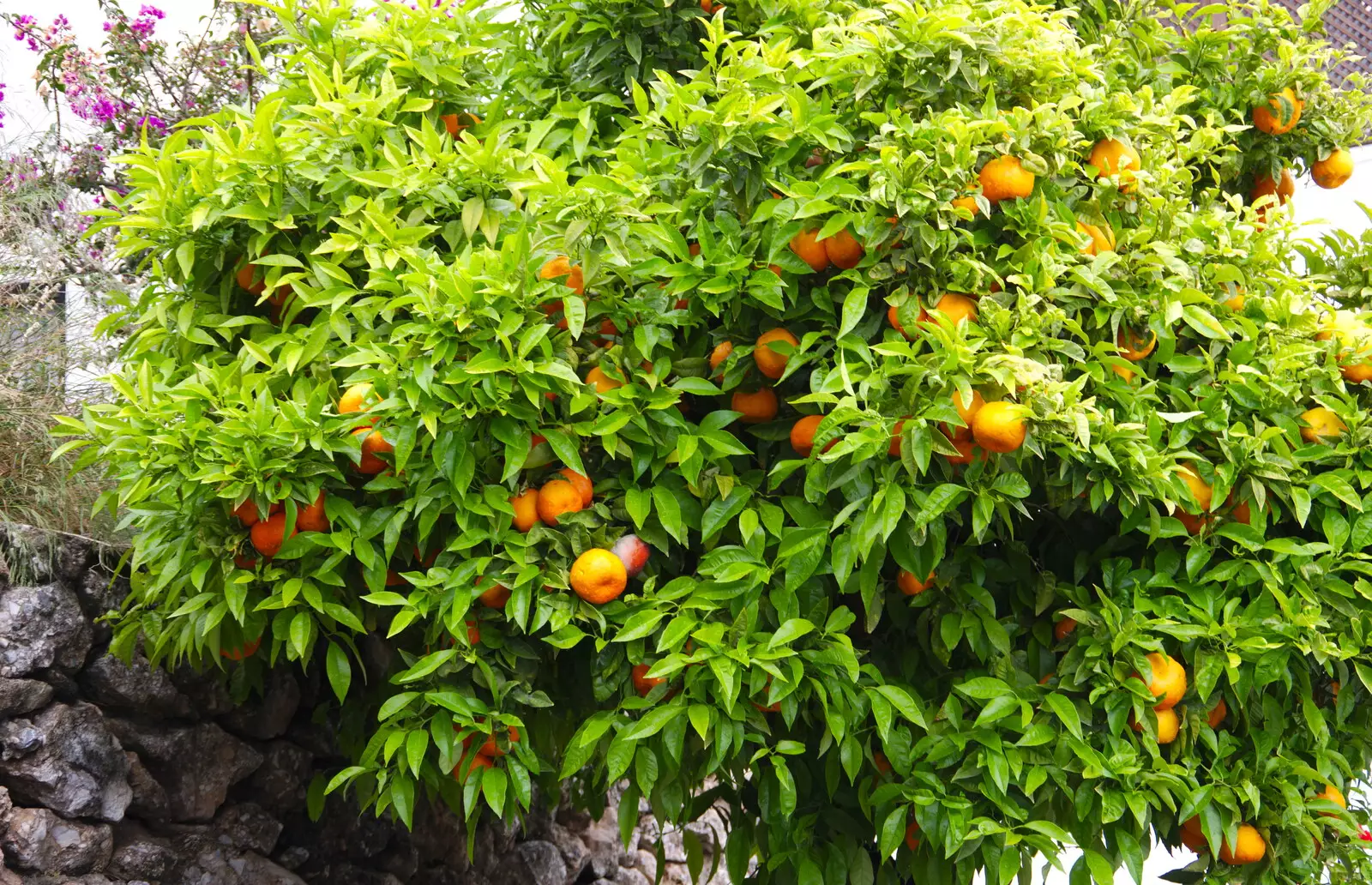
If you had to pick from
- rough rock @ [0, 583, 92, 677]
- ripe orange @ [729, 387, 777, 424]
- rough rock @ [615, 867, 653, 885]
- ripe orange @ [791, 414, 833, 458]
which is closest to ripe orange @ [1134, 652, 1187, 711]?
ripe orange @ [791, 414, 833, 458]

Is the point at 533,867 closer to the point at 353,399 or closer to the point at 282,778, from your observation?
the point at 282,778

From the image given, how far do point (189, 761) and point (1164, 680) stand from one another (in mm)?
2093

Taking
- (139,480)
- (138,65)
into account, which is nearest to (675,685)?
(139,480)

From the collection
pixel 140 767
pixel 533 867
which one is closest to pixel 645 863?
pixel 533 867

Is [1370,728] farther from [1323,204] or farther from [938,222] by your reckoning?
[1323,204]

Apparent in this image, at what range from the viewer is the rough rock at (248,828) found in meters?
2.80

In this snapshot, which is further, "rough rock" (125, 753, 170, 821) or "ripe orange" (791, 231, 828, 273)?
"rough rock" (125, 753, 170, 821)

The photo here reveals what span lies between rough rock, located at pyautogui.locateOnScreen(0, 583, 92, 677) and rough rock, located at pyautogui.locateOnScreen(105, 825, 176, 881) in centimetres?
39

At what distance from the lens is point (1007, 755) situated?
1.91m

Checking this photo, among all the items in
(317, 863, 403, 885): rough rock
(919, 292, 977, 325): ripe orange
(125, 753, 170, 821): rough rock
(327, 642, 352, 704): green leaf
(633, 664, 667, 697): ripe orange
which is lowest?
(317, 863, 403, 885): rough rock

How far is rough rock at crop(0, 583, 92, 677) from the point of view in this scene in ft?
8.07

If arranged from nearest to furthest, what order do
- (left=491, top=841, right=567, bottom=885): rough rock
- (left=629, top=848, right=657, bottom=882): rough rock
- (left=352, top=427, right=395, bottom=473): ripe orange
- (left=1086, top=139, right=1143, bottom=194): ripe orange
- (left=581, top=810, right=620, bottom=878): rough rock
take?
(left=352, top=427, right=395, bottom=473): ripe orange → (left=1086, top=139, right=1143, bottom=194): ripe orange → (left=491, top=841, right=567, bottom=885): rough rock → (left=581, top=810, right=620, bottom=878): rough rock → (left=629, top=848, right=657, bottom=882): rough rock

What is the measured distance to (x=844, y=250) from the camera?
6.37ft

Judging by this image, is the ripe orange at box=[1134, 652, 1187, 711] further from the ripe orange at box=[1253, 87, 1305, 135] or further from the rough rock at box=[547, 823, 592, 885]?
the rough rock at box=[547, 823, 592, 885]
